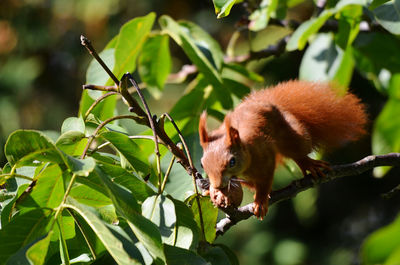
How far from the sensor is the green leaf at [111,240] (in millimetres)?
863

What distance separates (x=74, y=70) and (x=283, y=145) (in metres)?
4.67

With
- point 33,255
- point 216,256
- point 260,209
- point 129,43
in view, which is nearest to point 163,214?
point 216,256

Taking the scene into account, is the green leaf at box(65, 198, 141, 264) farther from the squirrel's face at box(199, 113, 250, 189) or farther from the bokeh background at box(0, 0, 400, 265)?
the bokeh background at box(0, 0, 400, 265)

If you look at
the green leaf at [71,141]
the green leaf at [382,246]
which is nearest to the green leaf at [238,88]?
the green leaf at [71,141]

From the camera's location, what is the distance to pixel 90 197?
1.18 metres

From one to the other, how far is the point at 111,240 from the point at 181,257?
0.21 meters

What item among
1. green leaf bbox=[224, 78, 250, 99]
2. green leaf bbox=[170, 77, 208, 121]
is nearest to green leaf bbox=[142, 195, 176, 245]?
green leaf bbox=[170, 77, 208, 121]

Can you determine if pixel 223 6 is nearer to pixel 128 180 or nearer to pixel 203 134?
pixel 128 180

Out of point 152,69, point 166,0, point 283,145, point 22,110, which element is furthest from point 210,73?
point 22,110

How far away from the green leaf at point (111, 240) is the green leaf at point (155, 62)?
1.28 meters

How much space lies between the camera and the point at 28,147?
3.42ft

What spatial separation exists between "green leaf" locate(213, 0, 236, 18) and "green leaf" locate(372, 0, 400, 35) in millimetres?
549

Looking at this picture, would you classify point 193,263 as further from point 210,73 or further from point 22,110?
point 22,110

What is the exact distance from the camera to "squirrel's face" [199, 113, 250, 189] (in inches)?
62.8
